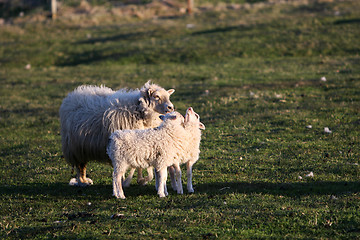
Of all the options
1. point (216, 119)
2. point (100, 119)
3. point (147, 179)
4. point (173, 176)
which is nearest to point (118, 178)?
point (173, 176)

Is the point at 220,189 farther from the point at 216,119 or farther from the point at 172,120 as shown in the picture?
the point at 216,119

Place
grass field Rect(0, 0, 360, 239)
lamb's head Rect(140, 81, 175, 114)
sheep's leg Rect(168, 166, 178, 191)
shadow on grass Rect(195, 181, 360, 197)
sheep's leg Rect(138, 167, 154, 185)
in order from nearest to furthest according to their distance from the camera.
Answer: grass field Rect(0, 0, 360, 239), shadow on grass Rect(195, 181, 360, 197), sheep's leg Rect(168, 166, 178, 191), sheep's leg Rect(138, 167, 154, 185), lamb's head Rect(140, 81, 175, 114)

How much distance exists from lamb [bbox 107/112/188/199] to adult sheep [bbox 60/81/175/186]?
143 centimetres

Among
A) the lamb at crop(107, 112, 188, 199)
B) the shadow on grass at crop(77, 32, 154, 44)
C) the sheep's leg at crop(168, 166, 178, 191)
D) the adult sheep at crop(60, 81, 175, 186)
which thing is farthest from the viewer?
the shadow on grass at crop(77, 32, 154, 44)

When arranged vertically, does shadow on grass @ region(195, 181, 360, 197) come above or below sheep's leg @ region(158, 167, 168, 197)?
below

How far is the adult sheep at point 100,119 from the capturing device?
11.0 meters

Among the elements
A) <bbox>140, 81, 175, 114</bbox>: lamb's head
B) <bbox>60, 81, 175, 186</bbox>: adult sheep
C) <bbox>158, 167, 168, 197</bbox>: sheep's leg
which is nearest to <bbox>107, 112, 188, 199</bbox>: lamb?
<bbox>158, 167, 168, 197</bbox>: sheep's leg

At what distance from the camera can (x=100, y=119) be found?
1118cm

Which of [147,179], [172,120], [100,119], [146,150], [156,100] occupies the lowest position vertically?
[147,179]

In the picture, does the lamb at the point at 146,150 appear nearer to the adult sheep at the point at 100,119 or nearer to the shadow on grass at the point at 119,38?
the adult sheep at the point at 100,119

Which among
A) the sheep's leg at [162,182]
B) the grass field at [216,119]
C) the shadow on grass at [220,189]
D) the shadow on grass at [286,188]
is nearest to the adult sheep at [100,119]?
the shadow on grass at [220,189]

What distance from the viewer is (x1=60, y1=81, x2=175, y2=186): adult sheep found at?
11.0 meters

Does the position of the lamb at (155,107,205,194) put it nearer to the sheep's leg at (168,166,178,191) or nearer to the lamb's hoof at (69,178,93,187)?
the sheep's leg at (168,166,178,191)

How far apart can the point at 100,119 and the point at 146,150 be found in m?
2.25
